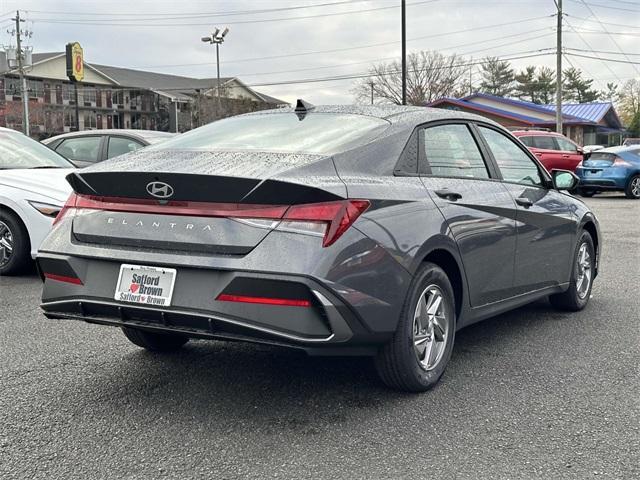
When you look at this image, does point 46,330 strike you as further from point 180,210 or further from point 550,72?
point 550,72

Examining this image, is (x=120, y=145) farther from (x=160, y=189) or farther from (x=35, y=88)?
(x=35, y=88)

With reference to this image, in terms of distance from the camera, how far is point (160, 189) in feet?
10.9

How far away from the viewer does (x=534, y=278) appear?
4.99 m

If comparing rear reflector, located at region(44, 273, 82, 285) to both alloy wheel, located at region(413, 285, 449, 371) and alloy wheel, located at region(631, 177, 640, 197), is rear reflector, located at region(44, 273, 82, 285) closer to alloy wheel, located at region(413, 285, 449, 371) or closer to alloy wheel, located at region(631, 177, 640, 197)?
alloy wheel, located at region(413, 285, 449, 371)

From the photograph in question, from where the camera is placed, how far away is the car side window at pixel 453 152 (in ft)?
13.5

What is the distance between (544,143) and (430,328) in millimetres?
19111

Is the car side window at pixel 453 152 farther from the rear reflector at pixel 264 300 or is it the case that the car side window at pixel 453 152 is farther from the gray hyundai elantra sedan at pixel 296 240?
the rear reflector at pixel 264 300

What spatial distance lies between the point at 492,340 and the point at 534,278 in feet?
1.77

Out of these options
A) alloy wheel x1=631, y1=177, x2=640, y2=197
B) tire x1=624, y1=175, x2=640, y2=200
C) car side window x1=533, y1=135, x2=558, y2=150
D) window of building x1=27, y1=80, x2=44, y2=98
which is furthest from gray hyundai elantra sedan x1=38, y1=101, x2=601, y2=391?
window of building x1=27, y1=80, x2=44, y2=98

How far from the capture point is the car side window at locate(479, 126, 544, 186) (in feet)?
15.8

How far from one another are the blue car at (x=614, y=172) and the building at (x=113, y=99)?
1910 inches

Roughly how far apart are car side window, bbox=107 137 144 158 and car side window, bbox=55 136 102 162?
0.25 meters

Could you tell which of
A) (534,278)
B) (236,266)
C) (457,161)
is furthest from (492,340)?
(236,266)

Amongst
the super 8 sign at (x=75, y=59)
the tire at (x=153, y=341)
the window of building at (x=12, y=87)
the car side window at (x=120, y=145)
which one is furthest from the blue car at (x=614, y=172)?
the window of building at (x=12, y=87)
